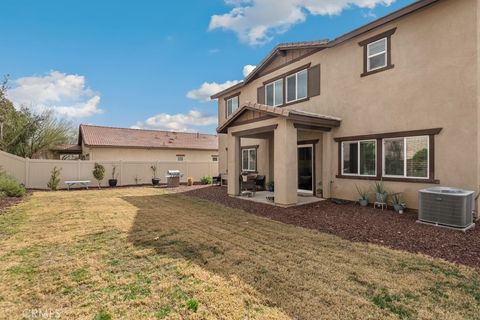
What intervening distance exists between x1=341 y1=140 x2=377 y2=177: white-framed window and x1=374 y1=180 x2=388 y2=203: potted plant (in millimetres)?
451

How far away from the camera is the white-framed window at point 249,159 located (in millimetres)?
16109

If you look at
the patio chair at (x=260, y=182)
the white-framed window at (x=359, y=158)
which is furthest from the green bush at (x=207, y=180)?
the white-framed window at (x=359, y=158)

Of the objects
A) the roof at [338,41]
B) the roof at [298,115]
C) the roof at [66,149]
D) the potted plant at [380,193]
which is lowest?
the potted plant at [380,193]

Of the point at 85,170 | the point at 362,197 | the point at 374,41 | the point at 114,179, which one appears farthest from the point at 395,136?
the point at 85,170

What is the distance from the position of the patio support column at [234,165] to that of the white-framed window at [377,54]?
629 cm

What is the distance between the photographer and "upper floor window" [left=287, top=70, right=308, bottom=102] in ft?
41.0

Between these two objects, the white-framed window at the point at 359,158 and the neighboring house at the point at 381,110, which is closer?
the neighboring house at the point at 381,110

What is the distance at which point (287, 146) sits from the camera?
369 inches

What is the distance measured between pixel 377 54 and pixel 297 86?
13.2ft

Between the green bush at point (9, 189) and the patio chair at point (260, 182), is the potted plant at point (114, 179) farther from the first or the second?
the patio chair at point (260, 182)

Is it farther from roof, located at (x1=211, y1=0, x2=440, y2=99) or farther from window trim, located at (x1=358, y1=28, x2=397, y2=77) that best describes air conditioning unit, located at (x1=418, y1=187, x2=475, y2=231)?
roof, located at (x1=211, y1=0, x2=440, y2=99)

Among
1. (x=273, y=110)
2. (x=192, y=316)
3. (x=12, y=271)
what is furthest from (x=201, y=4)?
(x=192, y=316)

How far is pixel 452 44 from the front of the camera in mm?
7645

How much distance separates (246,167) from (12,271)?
1343 cm
